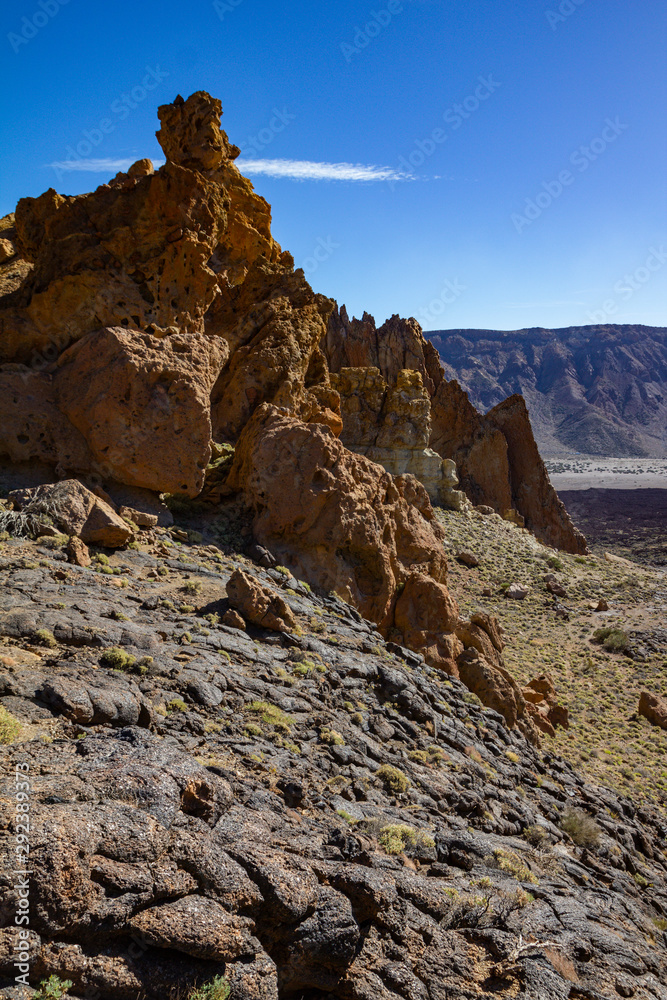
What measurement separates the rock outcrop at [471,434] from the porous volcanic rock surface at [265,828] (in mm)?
45211

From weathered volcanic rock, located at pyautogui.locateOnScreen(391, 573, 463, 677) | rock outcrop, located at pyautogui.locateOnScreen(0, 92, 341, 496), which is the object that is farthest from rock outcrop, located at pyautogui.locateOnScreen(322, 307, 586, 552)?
weathered volcanic rock, located at pyautogui.locateOnScreen(391, 573, 463, 677)

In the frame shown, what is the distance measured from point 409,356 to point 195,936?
56.4 m

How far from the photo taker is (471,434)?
57.0 metres

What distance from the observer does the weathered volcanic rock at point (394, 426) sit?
42219mm

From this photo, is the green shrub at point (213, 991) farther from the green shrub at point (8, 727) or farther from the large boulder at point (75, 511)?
the large boulder at point (75, 511)

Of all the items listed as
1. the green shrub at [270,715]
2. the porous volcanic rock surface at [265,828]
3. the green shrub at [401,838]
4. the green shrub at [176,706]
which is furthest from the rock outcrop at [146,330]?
the green shrub at [401,838]

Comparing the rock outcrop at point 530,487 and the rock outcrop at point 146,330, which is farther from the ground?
the rock outcrop at point 146,330

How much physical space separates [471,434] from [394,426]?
17.5 m

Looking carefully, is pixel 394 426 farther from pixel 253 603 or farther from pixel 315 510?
pixel 253 603

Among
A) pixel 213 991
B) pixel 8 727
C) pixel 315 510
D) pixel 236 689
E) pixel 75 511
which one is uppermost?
pixel 75 511

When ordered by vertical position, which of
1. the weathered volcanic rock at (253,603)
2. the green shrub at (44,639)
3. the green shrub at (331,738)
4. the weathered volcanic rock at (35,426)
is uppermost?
the weathered volcanic rock at (35,426)
